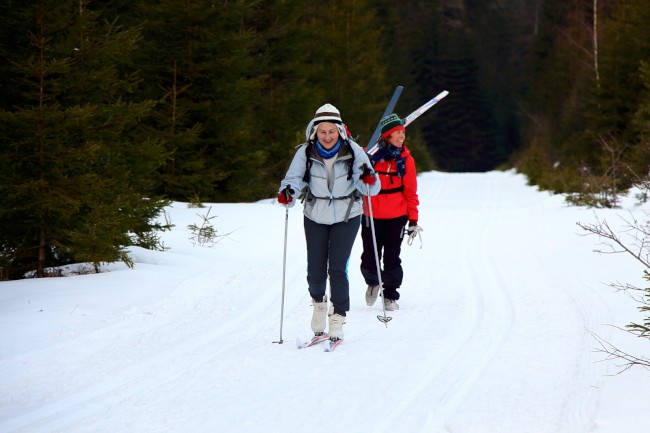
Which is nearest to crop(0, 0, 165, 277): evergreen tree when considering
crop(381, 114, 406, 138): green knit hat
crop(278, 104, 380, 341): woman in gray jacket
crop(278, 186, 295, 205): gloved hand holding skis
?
crop(278, 186, 295, 205): gloved hand holding skis

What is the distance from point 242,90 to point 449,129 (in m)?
61.1

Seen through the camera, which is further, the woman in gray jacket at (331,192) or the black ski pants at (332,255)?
the black ski pants at (332,255)

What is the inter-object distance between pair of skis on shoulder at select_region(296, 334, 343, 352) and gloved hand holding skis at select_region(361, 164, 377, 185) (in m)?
1.44

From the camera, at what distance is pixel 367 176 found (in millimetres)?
6605

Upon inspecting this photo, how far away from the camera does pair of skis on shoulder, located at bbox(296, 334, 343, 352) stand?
6.51 metres

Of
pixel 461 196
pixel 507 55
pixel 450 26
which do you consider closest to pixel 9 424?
pixel 461 196

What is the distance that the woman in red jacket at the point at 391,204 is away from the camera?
321 inches

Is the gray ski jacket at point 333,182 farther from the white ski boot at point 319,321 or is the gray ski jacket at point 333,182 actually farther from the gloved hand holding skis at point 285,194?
the white ski boot at point 319,321

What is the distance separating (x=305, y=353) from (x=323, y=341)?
0.39 m

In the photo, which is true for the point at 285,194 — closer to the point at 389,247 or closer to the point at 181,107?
the point at 389,247

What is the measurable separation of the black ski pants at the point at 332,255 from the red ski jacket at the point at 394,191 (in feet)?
4.60

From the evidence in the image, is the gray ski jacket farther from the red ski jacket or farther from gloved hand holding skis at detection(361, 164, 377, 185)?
the red ski jacket

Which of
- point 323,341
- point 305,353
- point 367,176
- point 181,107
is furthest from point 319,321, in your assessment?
point 181,107

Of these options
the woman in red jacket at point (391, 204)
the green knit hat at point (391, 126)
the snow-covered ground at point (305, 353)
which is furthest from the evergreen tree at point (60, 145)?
the green knit hat at point (391, 126)
